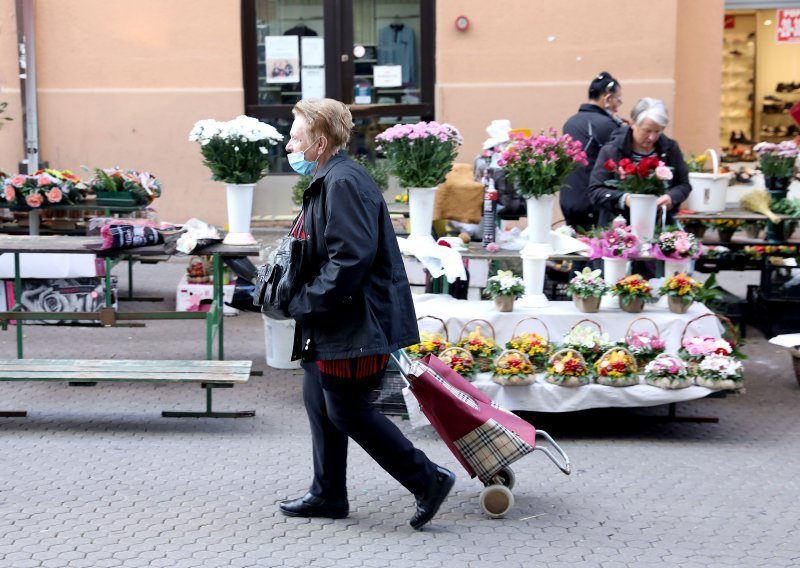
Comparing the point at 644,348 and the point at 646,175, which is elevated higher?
the point at 646,175

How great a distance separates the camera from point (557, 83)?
12461 millimetres

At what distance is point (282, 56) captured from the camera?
13.1 m

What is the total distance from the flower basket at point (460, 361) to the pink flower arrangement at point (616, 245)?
1218 millimetres

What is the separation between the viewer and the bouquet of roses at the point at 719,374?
639 cm

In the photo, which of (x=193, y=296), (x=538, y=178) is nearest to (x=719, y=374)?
(x=538, y=178)

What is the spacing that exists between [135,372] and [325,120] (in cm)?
237

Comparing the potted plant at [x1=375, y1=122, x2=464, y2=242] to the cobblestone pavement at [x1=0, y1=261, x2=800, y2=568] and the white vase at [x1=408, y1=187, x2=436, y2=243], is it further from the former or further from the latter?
the cobblestone pavement at [x1=0, y1=261, x2=800, y2=568]

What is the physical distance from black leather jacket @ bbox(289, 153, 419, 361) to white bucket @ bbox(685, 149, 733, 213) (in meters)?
4.64

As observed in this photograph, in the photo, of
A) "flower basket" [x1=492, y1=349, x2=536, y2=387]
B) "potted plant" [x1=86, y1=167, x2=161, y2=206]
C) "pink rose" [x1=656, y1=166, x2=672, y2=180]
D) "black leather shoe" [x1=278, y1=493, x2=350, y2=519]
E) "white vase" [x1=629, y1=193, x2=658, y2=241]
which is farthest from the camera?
"potted plant" [x1=86, y1=167, x2=161, y2=206]

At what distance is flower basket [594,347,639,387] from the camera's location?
20.9 feet

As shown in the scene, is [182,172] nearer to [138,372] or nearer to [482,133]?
[482,133]

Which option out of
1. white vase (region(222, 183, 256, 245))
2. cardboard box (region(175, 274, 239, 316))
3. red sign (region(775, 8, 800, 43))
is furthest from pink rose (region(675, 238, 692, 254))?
red sign (region(775, 8, 800, 43))

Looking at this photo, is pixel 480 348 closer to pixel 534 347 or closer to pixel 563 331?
pixel 534 347

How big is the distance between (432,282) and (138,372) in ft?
7.18
